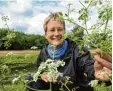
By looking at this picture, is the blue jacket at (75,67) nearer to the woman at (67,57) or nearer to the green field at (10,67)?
the woman at (67,57)

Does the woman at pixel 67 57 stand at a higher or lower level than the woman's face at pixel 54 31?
lower

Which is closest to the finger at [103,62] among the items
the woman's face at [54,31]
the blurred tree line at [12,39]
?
the blurred tree line at [12,39]

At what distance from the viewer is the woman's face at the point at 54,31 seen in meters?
4.30

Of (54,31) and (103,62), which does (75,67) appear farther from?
(103,62)

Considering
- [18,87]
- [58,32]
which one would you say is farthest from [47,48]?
[18,87]

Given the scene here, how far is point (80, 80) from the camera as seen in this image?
432 centimetres

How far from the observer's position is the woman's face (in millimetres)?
4305

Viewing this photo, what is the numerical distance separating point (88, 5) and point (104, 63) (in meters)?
0.31

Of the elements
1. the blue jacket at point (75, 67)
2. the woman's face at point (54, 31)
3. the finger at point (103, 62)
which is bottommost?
the blue jacket at point (75, 67)

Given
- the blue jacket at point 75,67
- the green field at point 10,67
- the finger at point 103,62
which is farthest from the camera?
the blue jacket at point 75,67

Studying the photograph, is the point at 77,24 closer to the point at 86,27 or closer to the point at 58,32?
the point at 86,27

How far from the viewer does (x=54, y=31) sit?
14.3 feet

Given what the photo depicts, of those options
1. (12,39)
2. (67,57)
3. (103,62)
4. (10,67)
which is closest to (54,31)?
(67,57)

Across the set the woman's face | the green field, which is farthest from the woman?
the green field
